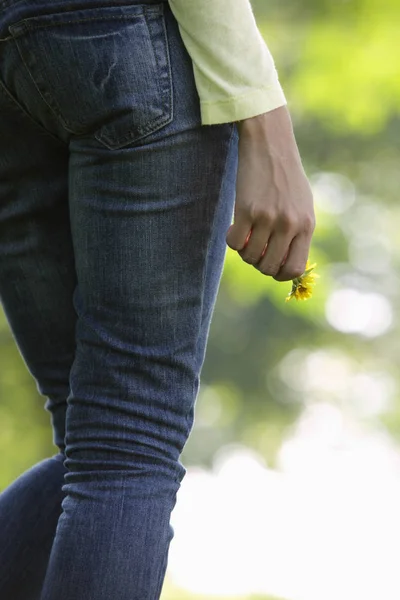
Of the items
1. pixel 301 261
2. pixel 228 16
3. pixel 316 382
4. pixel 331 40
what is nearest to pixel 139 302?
pixel 301 261

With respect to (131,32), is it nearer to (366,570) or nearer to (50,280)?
(50,280)

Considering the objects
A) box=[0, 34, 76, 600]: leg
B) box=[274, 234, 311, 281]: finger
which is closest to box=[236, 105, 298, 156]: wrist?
box=[274, 234, 311, 281]: finger

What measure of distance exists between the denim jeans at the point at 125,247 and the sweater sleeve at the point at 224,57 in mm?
18

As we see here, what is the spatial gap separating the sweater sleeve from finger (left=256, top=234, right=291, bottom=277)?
14 centimetres

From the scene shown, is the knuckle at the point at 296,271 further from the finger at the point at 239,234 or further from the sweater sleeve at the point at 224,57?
the sweater sleeve at the point at 224,57

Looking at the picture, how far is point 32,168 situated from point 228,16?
0.33 m

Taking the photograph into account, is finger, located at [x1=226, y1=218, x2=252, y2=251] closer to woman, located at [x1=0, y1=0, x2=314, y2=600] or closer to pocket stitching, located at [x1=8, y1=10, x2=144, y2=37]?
woman, located at [x1=0, y1=0, x2=314, y2=600]

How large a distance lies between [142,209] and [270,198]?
15 cm

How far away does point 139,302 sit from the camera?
1.01 metres

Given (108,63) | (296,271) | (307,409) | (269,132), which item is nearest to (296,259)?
(296,271)

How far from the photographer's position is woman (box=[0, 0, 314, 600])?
3.22 ft

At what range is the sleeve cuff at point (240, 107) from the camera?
101cm

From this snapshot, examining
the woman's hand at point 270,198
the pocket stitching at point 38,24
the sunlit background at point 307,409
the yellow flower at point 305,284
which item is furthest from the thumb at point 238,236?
the sunlit background at point 307,409

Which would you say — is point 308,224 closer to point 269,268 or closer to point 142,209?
point 269,268
